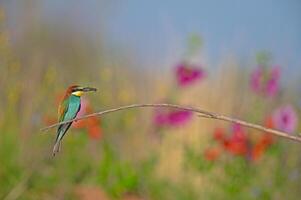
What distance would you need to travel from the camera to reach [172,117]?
4.70 metres

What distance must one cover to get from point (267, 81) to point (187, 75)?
55 cm

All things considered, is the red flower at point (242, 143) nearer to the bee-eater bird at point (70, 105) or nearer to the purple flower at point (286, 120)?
the purple flower at point (286, 120)

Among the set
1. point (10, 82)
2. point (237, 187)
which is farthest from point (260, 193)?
point (10, 82)

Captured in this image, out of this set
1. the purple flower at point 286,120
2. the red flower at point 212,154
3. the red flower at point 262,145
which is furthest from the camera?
the red flower at point 212,154

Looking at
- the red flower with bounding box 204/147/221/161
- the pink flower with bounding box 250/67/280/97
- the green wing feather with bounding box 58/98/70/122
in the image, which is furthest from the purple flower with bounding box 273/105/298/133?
the green wing feather with bounding box 58/98/70/122

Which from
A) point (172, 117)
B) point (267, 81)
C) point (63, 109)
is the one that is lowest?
point (172, 117)

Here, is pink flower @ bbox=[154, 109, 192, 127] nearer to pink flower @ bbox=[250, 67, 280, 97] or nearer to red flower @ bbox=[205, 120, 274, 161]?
red flower @ bbox=[205, 120, 274, 161]

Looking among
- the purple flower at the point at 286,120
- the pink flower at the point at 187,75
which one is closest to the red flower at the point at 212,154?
the pink flower at the point at 187,75

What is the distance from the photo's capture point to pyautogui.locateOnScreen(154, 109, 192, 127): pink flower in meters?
4.69

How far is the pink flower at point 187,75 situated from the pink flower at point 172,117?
192mm

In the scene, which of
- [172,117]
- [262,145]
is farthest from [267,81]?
[172,117]

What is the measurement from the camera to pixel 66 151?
4.71m

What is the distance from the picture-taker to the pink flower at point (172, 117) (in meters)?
4.69

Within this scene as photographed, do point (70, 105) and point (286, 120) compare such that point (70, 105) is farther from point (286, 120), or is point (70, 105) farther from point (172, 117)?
point (172, 117)
